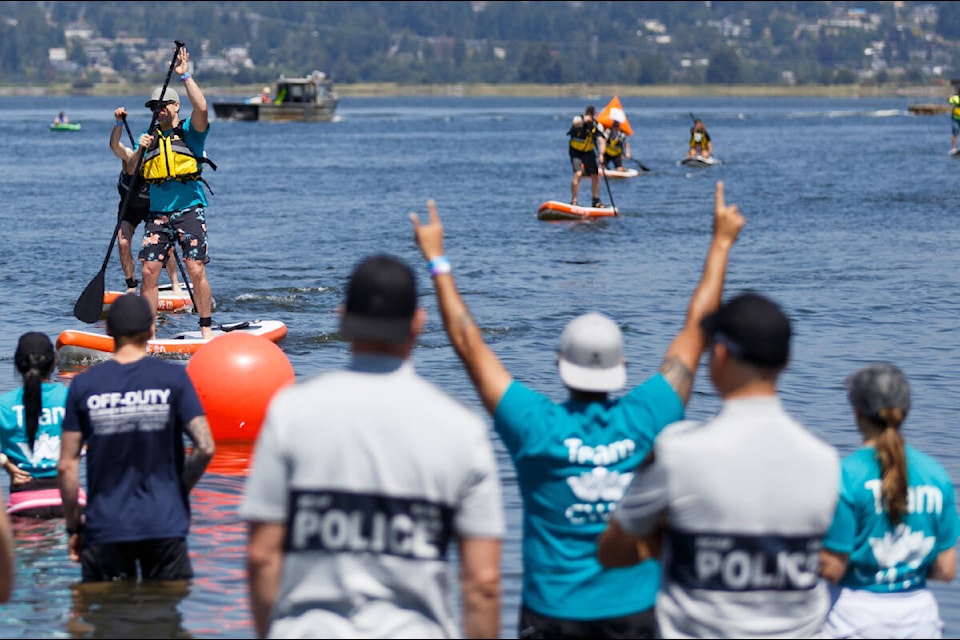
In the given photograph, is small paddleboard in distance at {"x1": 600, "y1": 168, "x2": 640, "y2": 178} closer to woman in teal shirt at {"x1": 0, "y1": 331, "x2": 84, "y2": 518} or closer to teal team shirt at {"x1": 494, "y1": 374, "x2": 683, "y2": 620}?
woman in teal shirt at {"x1": 0, "y1": 331, "x2": 84, "y2": 518}

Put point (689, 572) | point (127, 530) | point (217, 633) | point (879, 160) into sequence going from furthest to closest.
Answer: point (879, 160) < point (217, 633) < point (127, 530) < point (689, 572)

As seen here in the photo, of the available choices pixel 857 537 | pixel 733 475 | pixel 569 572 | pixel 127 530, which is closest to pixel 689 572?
pixel 733 475

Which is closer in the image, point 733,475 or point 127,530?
point 733,475

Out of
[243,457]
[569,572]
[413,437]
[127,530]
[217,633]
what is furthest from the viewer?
[243,457]

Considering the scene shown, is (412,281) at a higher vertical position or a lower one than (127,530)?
higher

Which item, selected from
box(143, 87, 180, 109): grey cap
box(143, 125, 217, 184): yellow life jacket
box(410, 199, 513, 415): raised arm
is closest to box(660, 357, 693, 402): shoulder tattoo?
box(410, 199, 513, 415): raised arm

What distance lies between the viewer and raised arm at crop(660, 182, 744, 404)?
16.1 feet

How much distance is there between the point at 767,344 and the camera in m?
4.09

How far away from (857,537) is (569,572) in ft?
3.05

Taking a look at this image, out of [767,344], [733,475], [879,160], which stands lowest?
[879,160]

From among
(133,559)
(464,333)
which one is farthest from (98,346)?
(464,333)

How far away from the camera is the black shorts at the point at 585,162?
2889cm

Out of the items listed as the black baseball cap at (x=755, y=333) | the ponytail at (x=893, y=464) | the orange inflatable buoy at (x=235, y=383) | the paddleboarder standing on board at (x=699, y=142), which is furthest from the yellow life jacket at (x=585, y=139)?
the black baseball cap at (x=755, y=333)

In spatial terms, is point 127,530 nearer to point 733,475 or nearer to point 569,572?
point 569,572
